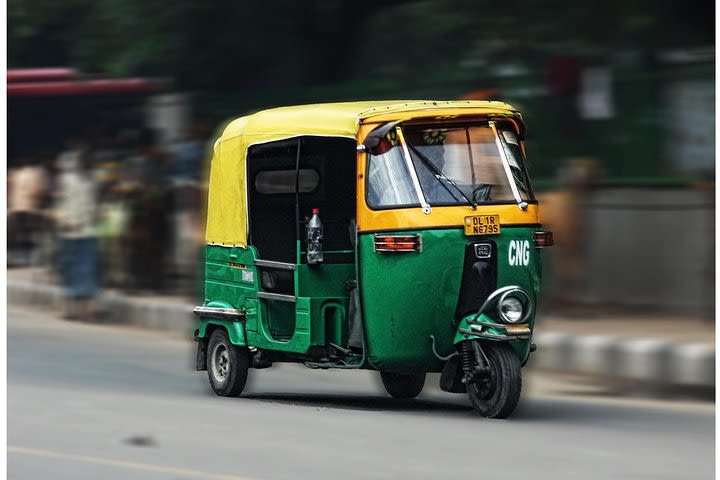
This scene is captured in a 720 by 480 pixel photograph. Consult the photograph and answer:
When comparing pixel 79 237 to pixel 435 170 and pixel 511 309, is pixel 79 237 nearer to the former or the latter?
pixel 435 170

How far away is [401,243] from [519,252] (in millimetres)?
721

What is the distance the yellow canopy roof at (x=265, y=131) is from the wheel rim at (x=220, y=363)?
721 mm

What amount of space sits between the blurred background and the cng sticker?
4.55 feet

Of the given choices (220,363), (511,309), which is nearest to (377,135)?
(511,309)

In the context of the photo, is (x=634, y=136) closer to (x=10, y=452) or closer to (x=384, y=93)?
(x=384, y=93)

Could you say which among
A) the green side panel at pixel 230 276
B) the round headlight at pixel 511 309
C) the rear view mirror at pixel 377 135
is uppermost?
the rear view mirror at pixel 377 135

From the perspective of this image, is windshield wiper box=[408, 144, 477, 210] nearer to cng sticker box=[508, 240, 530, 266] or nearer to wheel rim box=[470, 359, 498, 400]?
cng sticker box=[508, 240, 530, 266]

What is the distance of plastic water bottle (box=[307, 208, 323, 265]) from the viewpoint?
10383mm

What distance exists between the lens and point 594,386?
12.4 meters

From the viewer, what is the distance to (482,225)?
969 centimetres

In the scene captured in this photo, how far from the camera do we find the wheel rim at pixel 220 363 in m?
11.4

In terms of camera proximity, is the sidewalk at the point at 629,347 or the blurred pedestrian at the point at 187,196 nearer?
the sidewalk at the point at 629,347

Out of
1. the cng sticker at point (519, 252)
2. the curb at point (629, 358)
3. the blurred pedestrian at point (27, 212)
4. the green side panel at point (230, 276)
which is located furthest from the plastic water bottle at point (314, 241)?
the blurred pedestrian at point (27, 212)

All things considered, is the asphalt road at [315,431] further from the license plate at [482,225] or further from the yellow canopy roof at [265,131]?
the yellow canopy roof at [265,131]
